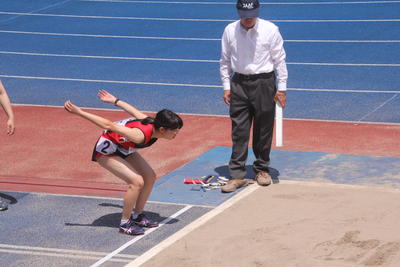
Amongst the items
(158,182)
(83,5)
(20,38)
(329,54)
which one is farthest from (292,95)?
(83,5)

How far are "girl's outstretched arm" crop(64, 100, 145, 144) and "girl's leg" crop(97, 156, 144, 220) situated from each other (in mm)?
436

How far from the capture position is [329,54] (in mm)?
18500

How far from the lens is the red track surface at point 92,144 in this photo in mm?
11336

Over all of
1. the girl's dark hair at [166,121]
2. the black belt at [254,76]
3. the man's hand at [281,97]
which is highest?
the black belt at [254,76]

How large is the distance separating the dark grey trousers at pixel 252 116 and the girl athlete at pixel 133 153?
1675 mm

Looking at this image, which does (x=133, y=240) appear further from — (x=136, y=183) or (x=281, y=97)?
(x=281, y=97)

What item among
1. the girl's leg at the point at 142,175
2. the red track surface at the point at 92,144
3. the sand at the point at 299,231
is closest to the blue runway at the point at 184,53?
the red track surface at the point at 92,144

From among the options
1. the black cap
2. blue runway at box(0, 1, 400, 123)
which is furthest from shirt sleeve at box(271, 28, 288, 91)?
blue runway at box(0, 1, 400, 123)

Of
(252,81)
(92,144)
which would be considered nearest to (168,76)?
(92,144)

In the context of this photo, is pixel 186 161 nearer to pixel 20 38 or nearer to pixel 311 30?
pixel 311 30

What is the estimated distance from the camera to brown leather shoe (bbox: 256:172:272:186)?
10492 mm

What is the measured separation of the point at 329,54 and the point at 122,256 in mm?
11119

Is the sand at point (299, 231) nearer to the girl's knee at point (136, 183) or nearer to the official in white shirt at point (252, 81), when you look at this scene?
the official in white shirt at point (252, 81)

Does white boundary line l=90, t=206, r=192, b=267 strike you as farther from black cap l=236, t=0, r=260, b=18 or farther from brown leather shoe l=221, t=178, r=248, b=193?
black cap l=236, t=0, r=260, b=18
